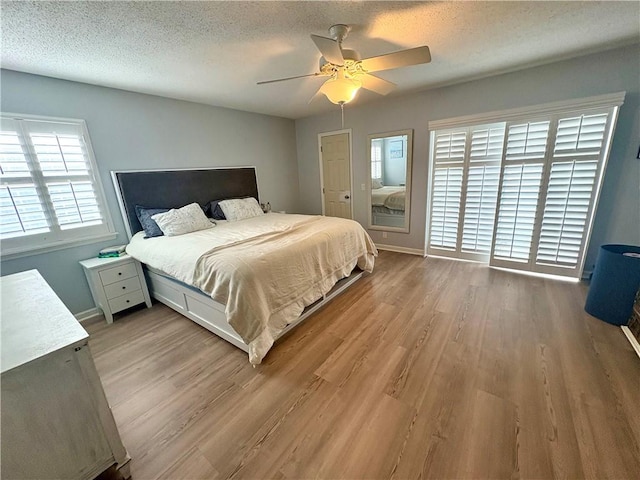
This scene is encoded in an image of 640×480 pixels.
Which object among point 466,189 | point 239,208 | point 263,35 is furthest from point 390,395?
point 239,208

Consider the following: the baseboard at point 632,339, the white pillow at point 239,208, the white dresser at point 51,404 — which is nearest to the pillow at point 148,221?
the white pillow at point 239,208

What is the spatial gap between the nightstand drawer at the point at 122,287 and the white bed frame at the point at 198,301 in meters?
0.16

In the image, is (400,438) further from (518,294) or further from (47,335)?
(518,294)

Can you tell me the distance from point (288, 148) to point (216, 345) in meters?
3.90

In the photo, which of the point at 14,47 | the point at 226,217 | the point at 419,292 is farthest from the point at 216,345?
the point at 14,47

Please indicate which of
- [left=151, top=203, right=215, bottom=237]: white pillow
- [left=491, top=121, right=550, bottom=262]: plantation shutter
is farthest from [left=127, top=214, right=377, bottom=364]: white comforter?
[left=491, top=121, right=550, bottom=262]: plantation shutter

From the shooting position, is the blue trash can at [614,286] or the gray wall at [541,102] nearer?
the blue trash can at [614,286]

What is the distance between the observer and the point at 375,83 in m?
2.25

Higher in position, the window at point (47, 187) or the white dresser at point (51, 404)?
the window at point (47, 187)

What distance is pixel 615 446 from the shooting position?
125 cm

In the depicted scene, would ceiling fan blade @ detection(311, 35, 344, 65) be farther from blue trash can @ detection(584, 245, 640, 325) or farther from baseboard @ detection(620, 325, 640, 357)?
baseboard @ detection(620, 325, 640, 357)

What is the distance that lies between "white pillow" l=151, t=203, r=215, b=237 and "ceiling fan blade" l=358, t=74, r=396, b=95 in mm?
2341

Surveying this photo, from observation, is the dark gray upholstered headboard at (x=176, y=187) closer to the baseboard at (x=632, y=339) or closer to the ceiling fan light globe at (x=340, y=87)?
the ceiling fan light globe at (x=340, y=87)

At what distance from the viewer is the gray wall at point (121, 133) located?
2.30 metres
